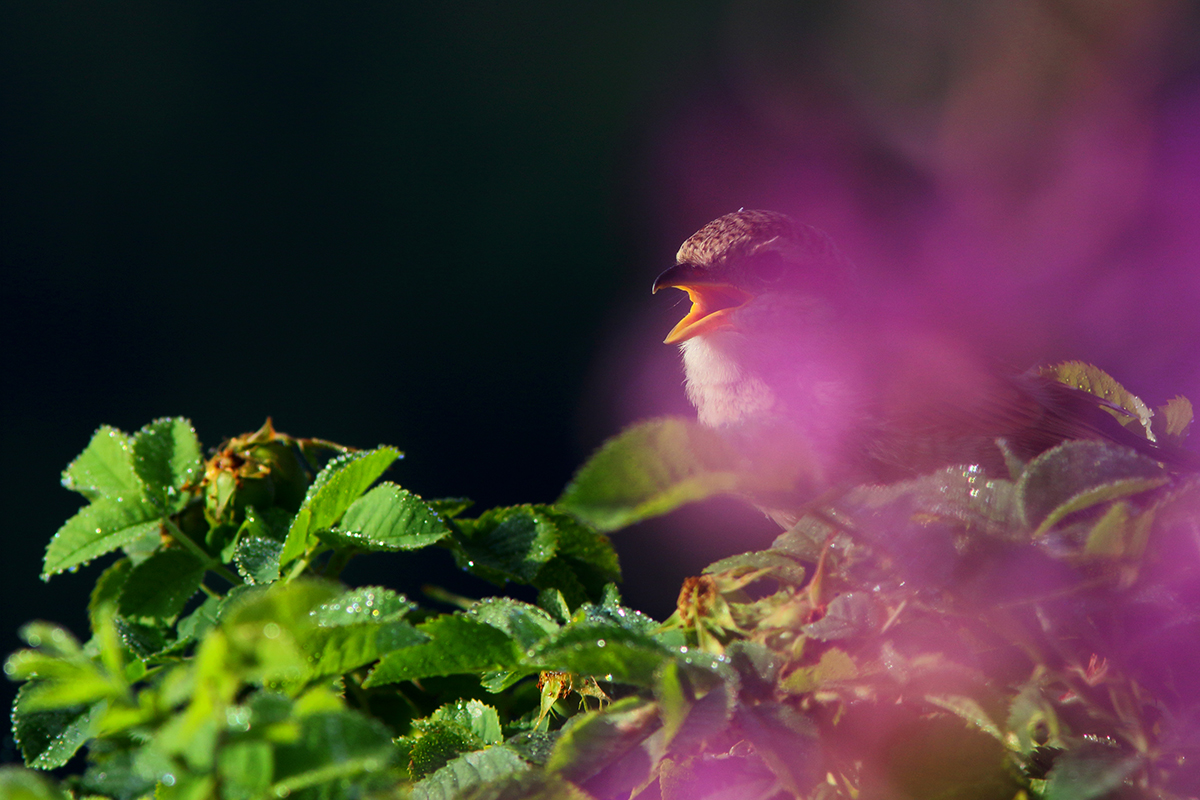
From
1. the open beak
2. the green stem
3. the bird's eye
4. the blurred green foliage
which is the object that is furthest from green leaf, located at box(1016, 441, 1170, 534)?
the bird's eye

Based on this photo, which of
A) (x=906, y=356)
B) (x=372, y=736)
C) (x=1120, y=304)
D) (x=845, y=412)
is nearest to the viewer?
(x=372, y=736)

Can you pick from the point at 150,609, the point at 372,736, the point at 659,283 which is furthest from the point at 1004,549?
the point at 659,283

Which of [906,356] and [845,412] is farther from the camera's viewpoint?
[906,356]

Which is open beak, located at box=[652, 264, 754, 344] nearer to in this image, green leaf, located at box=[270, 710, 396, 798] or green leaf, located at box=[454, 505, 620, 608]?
green leaf, located at box=[454, 505, 620, 608]

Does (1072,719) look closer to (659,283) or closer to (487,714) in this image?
(487,714)

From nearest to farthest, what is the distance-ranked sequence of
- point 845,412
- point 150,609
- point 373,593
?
point 373,593 → point 150,609 → point 845,412

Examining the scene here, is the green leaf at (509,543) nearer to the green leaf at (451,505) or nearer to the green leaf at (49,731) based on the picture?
the green leaf at (451,505)

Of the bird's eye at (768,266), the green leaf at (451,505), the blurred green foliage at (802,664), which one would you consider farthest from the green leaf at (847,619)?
the bird's eye at (768,266)
